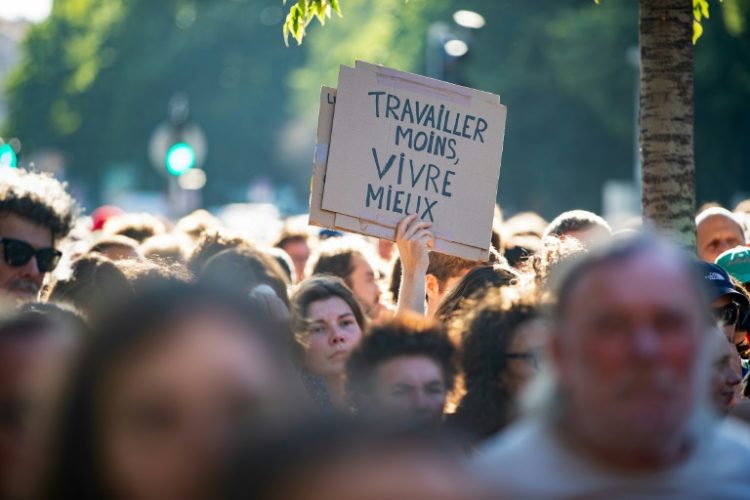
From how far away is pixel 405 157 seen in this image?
6.79 m

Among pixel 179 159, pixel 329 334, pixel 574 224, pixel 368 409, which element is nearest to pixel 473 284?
pixel 329 334

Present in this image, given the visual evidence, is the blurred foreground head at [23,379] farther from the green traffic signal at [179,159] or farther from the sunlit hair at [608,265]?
the green traffic signal at [179,159]

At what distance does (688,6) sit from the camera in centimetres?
689

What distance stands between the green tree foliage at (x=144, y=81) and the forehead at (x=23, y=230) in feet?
174

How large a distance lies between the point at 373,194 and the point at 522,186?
35.1m

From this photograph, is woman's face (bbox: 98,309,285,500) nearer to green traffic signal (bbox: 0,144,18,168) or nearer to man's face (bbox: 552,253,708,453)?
man's face (bbox: 552,253,708,453)

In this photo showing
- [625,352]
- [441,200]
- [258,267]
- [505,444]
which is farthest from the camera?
[441,200]

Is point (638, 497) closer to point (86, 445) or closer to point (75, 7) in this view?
point (86, 445)

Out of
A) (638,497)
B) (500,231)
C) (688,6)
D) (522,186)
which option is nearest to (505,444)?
(638,497)

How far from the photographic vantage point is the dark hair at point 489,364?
4188mm

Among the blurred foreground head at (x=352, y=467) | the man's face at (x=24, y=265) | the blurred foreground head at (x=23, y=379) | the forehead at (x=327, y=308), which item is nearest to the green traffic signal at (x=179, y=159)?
the man's face at (x=24, y=265)

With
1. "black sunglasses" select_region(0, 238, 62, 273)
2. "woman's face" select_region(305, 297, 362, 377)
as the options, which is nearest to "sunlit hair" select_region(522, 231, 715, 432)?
"woman's face" select_region(305, 297, 362, 377)

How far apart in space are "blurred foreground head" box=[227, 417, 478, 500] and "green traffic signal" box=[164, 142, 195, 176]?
15.9m

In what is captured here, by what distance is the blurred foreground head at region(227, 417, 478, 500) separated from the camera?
1.88 metres
